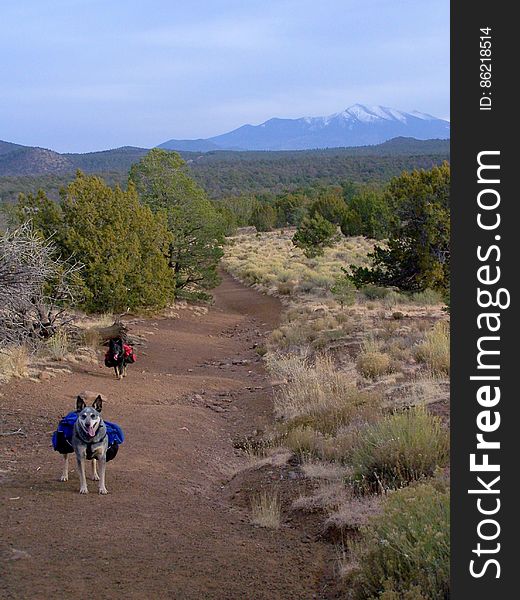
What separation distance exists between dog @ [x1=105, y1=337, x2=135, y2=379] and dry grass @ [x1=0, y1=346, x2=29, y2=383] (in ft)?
5.62

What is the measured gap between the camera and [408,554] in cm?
468

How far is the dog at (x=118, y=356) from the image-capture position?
14.4 metres

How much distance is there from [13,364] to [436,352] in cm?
783

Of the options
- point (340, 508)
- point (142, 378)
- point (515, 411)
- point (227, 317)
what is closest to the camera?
point (515, 411)

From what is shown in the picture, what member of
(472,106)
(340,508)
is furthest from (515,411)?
(340,508)

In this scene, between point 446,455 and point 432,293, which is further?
point 432,293

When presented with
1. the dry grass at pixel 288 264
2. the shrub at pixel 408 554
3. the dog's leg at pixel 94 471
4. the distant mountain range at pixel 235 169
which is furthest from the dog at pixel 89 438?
the distant mountain range at pixel 235 169

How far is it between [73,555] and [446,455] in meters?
3.83

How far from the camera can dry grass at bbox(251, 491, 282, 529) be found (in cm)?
666

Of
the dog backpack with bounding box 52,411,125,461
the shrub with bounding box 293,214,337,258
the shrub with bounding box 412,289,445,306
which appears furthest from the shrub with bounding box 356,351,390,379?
the shrub with bounding box 293,214,337,258

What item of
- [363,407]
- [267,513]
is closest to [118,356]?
[363,407]

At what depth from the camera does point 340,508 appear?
6770mm

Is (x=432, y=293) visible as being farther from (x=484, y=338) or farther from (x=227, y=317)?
(x=484, y=338)

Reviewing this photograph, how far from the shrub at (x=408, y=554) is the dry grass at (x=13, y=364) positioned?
29.3 ft
